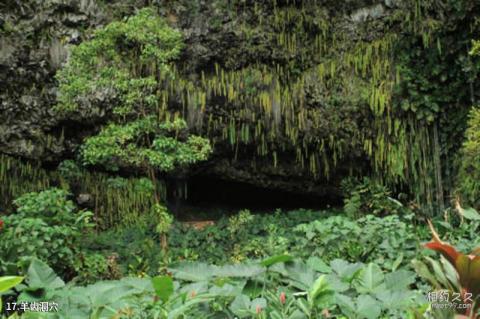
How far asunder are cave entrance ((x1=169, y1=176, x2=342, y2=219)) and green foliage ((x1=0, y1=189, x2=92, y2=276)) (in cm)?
515

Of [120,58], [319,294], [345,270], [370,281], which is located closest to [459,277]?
[370,281]

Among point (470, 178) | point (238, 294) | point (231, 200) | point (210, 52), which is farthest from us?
point (231, 200)

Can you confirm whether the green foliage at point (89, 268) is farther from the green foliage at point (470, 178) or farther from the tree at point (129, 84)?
the green foliage at point (470, 178)

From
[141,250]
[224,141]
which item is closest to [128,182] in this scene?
[224,141]

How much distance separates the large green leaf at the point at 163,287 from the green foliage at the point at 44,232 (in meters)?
2.35

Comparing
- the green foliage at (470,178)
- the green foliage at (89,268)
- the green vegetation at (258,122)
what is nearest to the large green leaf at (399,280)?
the green foliage at (89,268)

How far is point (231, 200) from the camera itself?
448 inches

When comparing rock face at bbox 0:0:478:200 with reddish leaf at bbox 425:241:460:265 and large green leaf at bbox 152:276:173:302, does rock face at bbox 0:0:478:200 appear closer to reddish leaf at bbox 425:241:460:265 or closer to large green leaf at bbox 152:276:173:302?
reddish leaf at bbox 425:241:460:265

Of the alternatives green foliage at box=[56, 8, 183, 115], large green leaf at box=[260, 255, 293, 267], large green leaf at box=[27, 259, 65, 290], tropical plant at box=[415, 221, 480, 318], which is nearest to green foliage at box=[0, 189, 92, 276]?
green foliage at box=[56, 8, 183, 115]

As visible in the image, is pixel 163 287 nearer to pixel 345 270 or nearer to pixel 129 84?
pixel 345 270

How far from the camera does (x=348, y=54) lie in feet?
31.2

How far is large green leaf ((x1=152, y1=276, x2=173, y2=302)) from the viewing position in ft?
6.71

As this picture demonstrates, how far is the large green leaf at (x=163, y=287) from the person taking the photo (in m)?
2.04

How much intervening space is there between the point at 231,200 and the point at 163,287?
9.34 metres
